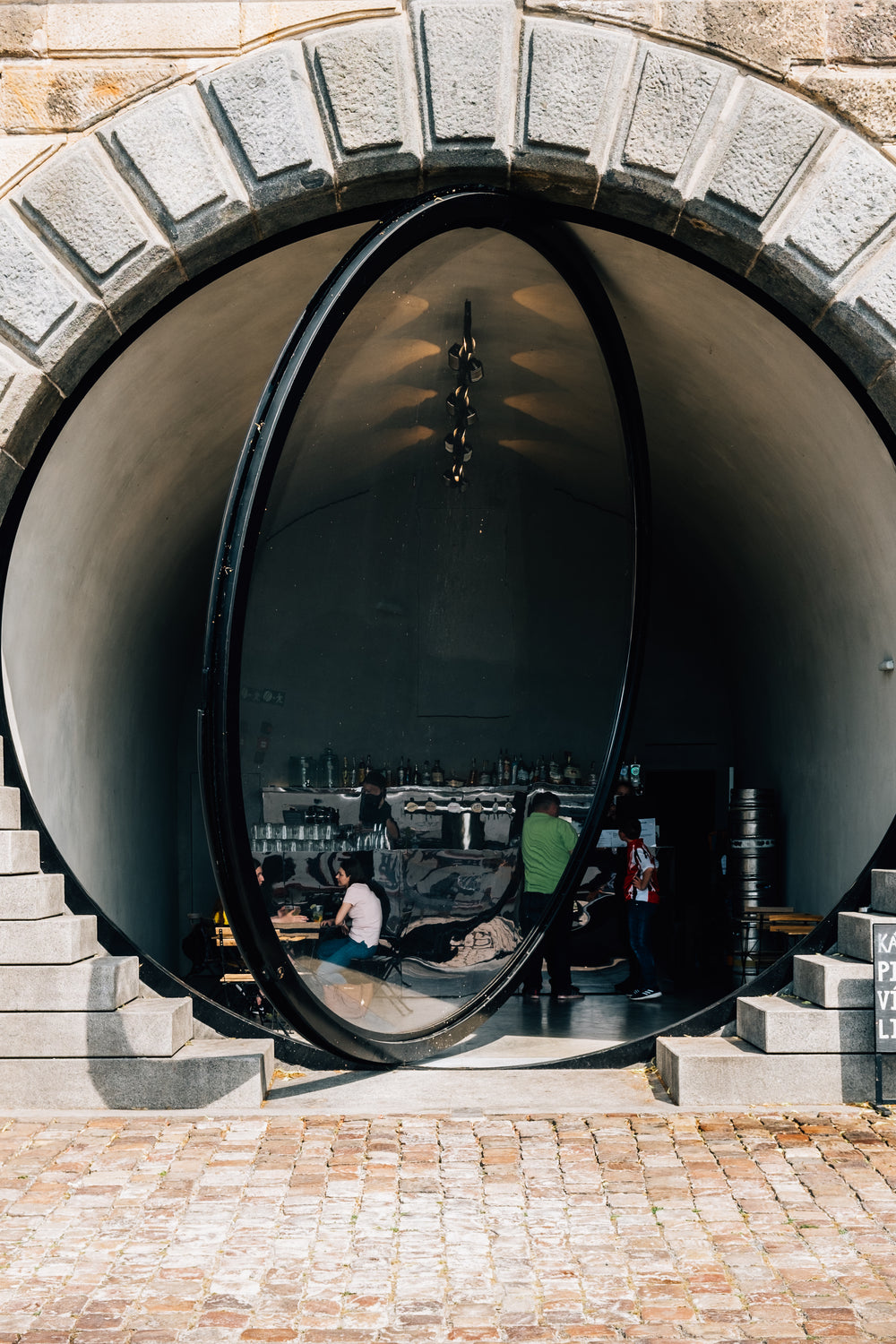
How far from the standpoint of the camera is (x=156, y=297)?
19.6ft

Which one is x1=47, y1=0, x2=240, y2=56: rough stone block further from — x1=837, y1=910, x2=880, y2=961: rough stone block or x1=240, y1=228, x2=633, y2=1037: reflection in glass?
x1=837, y1=910, x2=880, y2=961: rough stone block

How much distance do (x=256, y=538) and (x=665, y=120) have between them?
8.99 ft

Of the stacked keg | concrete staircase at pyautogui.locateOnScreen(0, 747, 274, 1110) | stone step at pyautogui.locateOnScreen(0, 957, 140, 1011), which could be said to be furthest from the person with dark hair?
stone step at pyautogui.locateOnScreen(0, 957, 140, 1011)

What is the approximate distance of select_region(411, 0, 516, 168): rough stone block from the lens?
5.73 m

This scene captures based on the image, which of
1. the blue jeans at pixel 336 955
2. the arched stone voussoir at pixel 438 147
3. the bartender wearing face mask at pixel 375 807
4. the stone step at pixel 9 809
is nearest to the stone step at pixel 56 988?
the stone step at pixel 9 809

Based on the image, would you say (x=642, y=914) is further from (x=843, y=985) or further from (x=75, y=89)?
(x=75, y=89)

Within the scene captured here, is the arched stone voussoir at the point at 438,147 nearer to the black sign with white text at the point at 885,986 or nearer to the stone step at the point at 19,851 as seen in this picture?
the stone step at the point at 19,851

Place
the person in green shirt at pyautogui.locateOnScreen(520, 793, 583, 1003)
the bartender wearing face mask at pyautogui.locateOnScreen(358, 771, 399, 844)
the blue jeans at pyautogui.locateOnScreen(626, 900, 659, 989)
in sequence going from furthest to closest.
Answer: the blue jeans at pyautogui.locateOnScreen(626, 900, 659, 989)
the person in green shirt at pyautogui.locateOnScreen(520, 793, 583, 1003)
the bartender wearing face mask at pyautogui.locateOnScreen(358, 771, 399, 844)

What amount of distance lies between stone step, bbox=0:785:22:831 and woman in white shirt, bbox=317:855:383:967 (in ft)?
5.04

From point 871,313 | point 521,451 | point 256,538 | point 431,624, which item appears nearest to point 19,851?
point 256,538

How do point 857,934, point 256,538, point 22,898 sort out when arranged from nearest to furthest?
point 256,538 → point 22,898 → point 857,934

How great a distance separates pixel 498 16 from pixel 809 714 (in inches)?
215

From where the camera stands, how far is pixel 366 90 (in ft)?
18.9

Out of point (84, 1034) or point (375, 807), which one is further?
point (375, 807)
